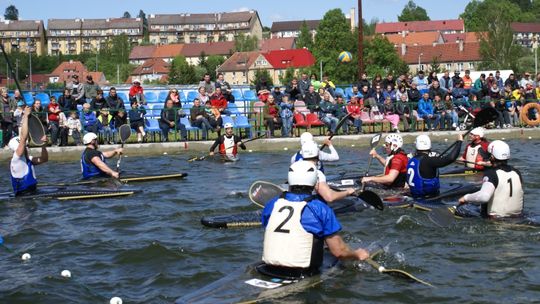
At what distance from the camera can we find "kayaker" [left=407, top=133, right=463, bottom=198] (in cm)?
1341

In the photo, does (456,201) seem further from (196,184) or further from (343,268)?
(196,184)

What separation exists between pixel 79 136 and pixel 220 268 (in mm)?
14661

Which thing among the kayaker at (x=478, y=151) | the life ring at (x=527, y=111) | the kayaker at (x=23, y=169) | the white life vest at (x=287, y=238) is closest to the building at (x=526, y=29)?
the life ring at (x=527, y=111)

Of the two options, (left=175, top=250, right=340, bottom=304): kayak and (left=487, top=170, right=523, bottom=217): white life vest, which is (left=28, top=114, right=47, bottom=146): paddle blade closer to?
(left=175, top=250, right=340, bottom=304): kayak

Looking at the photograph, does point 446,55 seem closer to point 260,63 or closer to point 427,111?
point 260,63

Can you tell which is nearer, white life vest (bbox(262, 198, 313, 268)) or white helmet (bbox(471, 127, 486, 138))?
white life vest (bbox(262, 198, 313, 268))

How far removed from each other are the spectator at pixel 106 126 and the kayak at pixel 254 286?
1645 cm

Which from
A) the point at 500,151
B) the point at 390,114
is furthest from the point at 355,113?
the point at 500,151

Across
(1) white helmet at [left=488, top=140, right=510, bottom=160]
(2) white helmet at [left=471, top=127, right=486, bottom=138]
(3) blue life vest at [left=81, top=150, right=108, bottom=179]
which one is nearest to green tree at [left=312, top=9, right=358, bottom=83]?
(2) white helmet at [left=471, top=127, right=486, bottom=138]

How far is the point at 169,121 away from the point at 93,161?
8.93m

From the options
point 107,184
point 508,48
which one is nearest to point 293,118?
point 107,184

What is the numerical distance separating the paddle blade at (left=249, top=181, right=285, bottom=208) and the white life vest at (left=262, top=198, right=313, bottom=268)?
3.70m

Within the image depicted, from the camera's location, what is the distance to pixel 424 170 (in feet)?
44.1

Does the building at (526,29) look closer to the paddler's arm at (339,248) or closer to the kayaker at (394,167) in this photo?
Result: the kayaker at (394,167)
